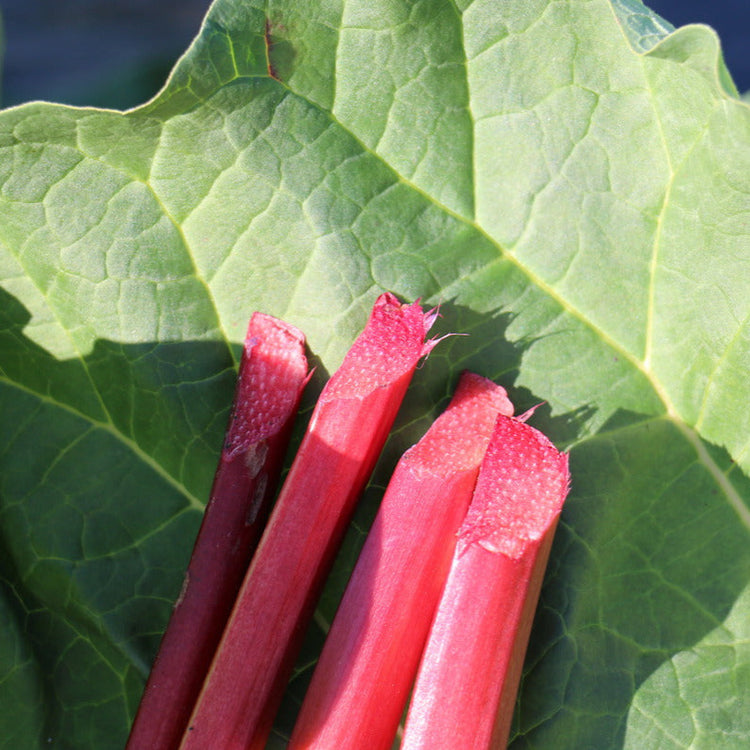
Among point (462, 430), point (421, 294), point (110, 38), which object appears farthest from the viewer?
point (110, 38)

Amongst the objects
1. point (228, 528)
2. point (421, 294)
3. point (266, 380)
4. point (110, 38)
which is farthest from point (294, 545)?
point (110, 38)

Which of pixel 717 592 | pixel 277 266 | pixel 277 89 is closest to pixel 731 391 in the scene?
pixel 717 592

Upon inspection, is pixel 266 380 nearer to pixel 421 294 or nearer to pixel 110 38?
pixel 421 294

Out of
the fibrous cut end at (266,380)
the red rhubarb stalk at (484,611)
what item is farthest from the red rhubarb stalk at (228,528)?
the red rhubarb stalk at (484,611)

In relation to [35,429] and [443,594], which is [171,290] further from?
[443,594]

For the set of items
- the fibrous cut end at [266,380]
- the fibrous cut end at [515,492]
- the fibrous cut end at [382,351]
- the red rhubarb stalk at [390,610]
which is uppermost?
the fibrous cut end at [382,351]

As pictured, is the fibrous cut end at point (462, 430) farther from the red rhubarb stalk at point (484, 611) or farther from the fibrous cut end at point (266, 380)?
the fibrous cut end at point (266, 380)

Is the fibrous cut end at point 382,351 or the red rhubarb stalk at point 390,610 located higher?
the fibrous cut end at point 382,351

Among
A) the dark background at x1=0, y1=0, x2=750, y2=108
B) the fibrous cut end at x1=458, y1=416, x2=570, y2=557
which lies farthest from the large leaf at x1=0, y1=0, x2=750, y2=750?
the dark background at x1=0, y1=0, x2=750, y2=108
